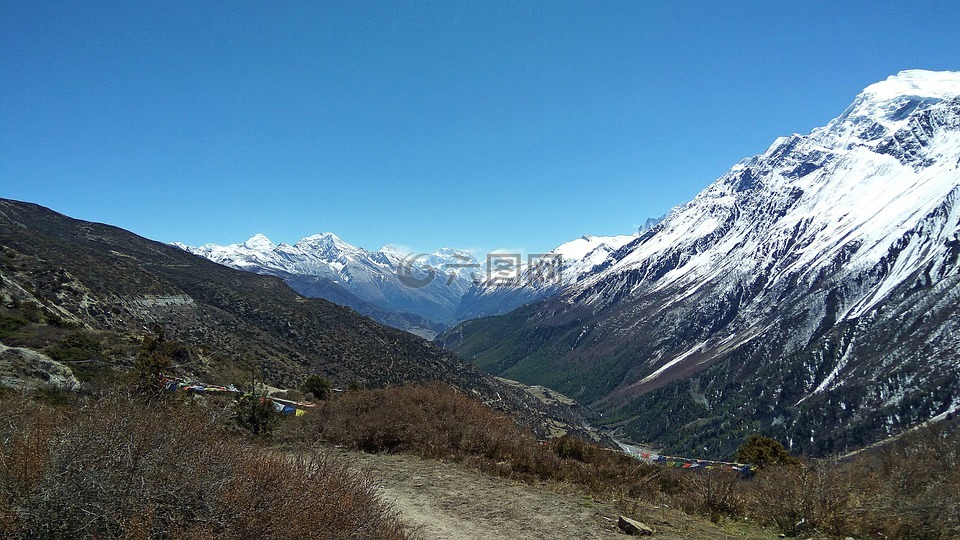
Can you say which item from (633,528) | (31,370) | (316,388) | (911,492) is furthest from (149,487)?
(316,388)

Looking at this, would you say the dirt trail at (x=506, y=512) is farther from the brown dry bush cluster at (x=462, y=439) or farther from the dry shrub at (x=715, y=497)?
the brown dry bush cluster at (x=462, y=439)

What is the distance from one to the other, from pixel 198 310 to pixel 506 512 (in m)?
76.9

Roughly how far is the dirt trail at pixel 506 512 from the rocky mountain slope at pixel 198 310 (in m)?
29.3

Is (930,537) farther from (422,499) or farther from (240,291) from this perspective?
(240,291)

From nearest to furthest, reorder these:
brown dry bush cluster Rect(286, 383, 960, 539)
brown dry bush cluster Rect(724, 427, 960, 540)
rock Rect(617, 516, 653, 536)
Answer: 1. brown dry bush cluster Rect(724, 427, 960, 540)
2. rock Rect(617, 516, 653, 536)
3. brown dry bush cluster Rect(286, 383, 960, 539)

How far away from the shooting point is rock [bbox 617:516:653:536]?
8852mm

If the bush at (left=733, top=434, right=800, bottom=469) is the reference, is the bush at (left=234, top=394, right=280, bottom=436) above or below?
above

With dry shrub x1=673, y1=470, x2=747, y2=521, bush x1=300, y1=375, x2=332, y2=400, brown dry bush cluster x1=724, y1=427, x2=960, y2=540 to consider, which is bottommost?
bush x1=300, y1=375, x2=332, y2=400

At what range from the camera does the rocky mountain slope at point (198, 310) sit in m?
51.8

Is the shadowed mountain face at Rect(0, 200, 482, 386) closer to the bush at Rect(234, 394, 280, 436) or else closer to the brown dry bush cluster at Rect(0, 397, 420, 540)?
the bush at Rect(234, 394, 280, 436)

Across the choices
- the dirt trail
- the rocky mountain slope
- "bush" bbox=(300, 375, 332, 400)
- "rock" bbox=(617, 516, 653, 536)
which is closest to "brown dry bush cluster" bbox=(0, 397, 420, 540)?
the dirt trail

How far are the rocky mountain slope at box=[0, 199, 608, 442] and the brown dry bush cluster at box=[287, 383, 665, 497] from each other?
24.6 m

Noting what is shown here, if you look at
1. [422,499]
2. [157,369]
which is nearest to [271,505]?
[422,499]

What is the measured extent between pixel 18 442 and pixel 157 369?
20496 millimetres
